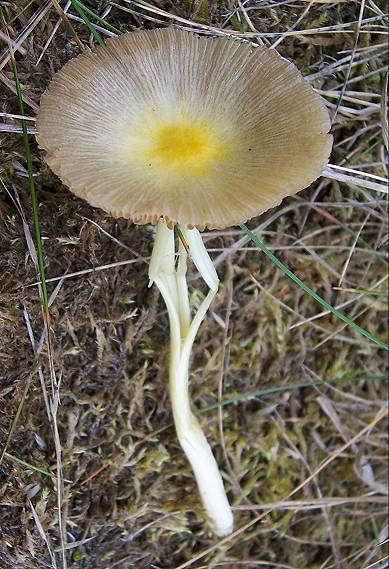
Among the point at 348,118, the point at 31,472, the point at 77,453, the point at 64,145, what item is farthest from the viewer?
the point at 348,118

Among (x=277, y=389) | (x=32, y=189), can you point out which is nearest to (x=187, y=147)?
(x=32, y=189)

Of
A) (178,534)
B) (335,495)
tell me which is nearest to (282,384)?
(335,495)

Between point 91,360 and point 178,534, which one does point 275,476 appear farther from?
point 91,360

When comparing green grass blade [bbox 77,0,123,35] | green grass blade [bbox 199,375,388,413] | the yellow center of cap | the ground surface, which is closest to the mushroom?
the yellow center of cap

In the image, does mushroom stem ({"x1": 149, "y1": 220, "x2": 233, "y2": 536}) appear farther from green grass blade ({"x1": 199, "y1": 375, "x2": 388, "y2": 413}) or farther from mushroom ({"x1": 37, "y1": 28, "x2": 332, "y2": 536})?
green grass blade ({"x1": 199, "y1": 375, "x2": 388, "y2": 413})

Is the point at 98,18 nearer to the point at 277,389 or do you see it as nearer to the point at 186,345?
the point at 186,345

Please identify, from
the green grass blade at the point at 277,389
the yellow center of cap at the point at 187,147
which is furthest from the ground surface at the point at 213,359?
the yellow center of cap at the point at 187,147

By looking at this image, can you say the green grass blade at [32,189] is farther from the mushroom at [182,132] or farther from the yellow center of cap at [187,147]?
the yellow center of cap at [187,147]
